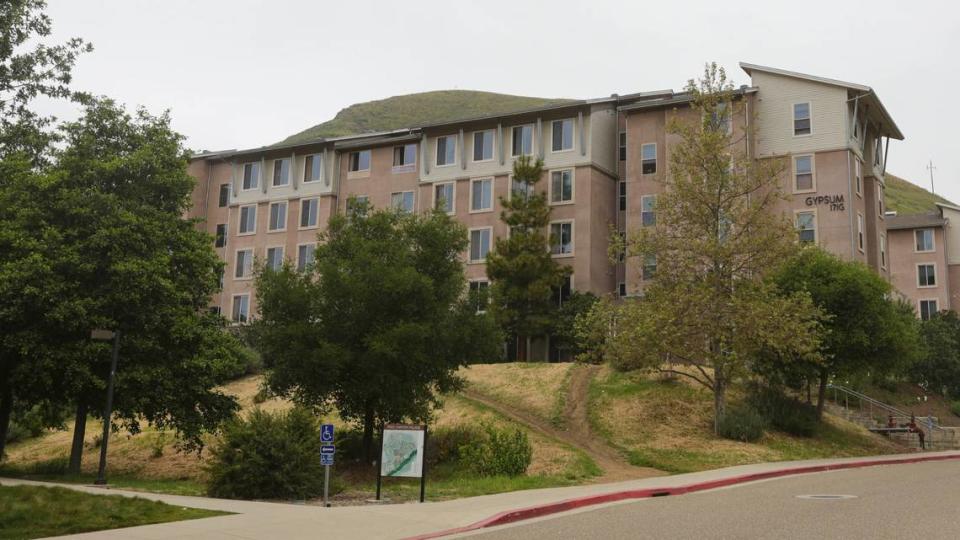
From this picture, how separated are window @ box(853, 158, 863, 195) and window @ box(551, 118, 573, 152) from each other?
16.0m

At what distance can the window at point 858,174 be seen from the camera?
4594 centimetres

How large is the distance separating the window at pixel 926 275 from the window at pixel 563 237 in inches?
1427

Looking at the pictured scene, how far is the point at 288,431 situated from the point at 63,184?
12834 millimetres

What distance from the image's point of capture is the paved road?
1145 centimetres

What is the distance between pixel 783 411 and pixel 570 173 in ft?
78.9

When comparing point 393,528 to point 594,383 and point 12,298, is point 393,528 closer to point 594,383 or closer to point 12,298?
point 12,298

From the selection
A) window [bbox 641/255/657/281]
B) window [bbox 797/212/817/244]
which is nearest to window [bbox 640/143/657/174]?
window [bbox 797/212/817/244]

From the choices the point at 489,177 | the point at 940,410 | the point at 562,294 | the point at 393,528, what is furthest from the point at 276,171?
the point at 393,528

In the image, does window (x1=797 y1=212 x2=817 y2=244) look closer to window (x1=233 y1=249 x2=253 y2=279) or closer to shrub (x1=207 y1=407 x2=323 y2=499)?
shrub (x1=207 y1=407 x2=323 y2=499)

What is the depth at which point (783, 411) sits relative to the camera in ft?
99.2

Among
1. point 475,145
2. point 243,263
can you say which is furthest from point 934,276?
point 243,263

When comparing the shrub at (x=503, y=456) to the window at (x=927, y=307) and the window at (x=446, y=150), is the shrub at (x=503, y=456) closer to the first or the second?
the window at (x=446, y=150)

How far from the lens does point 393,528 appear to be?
1248 cm

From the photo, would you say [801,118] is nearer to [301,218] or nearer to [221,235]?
[301,218]
